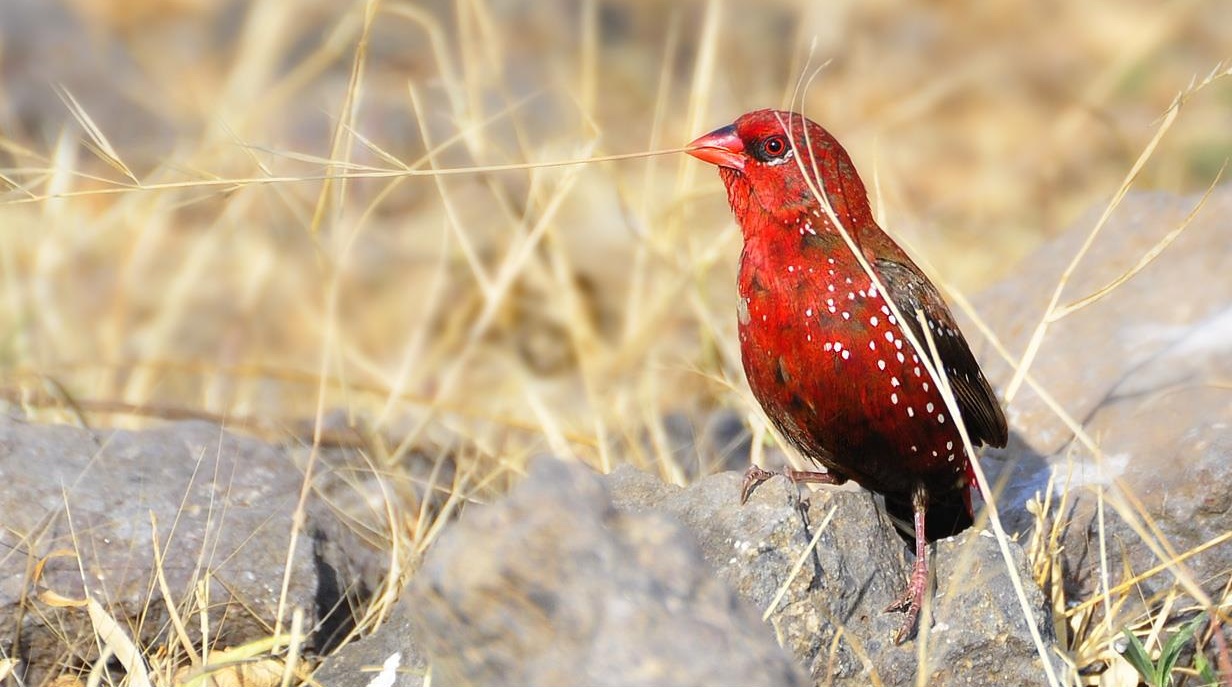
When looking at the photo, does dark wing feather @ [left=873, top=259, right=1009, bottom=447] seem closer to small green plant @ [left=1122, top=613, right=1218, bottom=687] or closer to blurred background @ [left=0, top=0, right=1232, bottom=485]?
blurred background @ [left=0, top=0, right=1232, bottom=485]

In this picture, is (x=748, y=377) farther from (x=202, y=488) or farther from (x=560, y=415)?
(x=560, y=415)

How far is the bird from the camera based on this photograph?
3.37 metres

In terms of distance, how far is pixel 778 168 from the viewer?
3641mm

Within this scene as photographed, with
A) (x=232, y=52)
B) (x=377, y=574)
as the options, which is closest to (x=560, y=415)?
(x=377, y=574)

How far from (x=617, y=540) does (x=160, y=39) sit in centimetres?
990

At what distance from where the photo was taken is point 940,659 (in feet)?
9.71

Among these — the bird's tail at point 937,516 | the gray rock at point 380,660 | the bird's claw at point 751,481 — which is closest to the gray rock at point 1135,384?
the bird's tail at point 937,516

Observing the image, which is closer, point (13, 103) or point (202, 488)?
point (202, 488)

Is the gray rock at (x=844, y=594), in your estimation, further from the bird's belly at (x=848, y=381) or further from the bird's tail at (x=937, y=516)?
the bird's tail at (x=937, y=516)

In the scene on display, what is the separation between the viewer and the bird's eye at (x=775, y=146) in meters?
3.65

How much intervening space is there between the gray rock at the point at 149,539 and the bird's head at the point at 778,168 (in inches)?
51.8

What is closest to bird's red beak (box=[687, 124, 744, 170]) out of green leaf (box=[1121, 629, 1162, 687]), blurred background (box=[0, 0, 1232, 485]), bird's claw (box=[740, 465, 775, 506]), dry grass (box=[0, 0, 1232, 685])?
blurred background (box=[0, 0, 1232, 485])

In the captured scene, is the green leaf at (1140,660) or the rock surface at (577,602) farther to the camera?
the green leaf at (1140,660)

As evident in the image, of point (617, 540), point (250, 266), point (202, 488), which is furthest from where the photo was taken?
point (250, 266)
